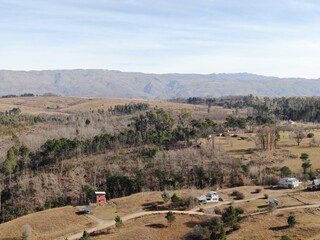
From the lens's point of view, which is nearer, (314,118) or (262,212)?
(262,212)

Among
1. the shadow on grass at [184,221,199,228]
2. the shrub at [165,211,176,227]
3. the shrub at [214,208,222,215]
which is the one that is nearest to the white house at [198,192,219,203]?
the shrub at [214,208,222,215]

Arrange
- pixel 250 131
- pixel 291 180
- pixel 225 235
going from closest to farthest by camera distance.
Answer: pixel 225 235, pixel 291 180, pixel 250 131

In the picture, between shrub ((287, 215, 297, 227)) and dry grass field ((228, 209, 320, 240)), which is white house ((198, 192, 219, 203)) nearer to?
dry grass field ((228, 209, 320, 240))

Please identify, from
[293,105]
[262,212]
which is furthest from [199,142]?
[293,105]

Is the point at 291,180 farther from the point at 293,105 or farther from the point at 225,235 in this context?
the point at 293,105

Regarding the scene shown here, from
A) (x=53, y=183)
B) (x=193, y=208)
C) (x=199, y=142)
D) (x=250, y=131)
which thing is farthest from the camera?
(x=250, y=131)

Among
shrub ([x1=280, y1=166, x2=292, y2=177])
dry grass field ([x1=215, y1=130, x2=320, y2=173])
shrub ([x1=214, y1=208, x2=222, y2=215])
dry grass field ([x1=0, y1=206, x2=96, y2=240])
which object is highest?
dry grass field ([x1=215, y1=130, x2=320, y2=173])
